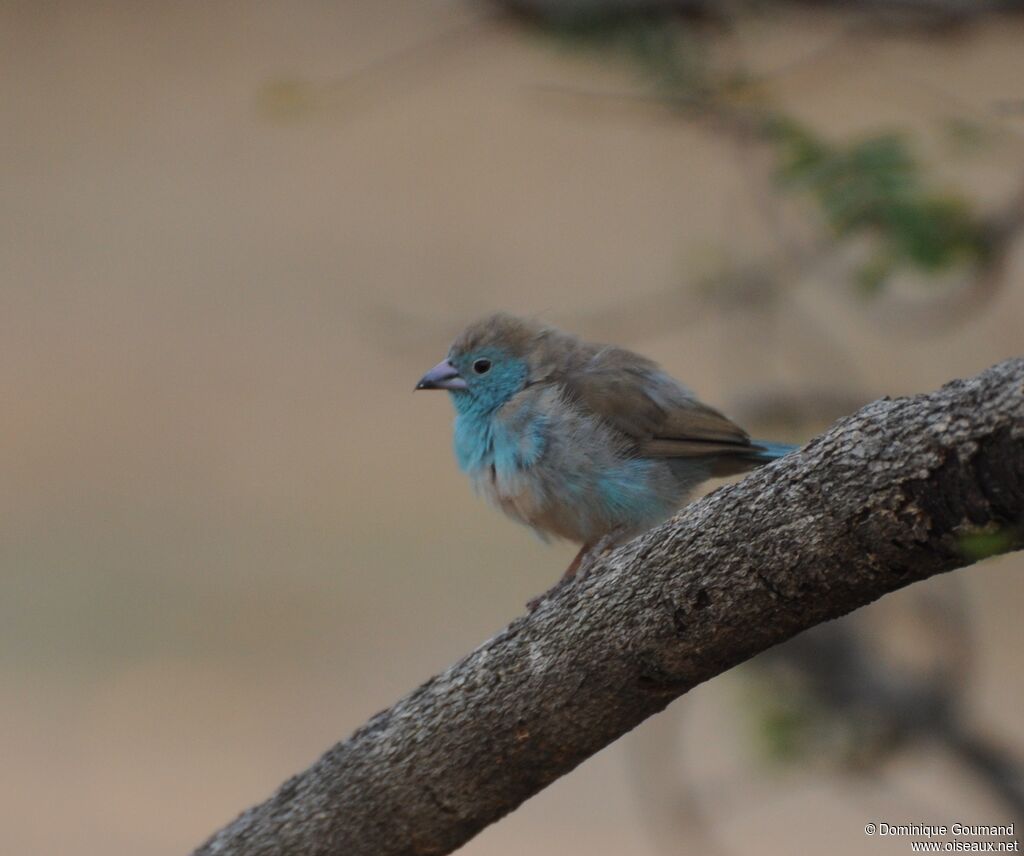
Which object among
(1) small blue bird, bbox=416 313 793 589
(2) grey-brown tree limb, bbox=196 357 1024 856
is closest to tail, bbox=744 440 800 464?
(1) small blue bird, bbox=416 313 793 589

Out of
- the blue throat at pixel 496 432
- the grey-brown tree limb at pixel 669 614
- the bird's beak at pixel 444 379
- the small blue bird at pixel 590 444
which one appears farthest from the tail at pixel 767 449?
the grey-brown tree limb at pixel 669 614

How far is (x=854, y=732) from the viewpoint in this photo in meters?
4.49

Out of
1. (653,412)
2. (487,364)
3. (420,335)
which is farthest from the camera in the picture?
(420,335)

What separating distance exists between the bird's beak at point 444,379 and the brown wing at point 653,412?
0.34 metres

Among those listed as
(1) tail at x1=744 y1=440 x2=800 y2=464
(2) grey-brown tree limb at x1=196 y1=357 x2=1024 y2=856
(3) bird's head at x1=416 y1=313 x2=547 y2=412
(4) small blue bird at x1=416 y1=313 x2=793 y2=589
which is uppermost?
(3) bird's head at x1=416 y1=313 x2=547 y2=412

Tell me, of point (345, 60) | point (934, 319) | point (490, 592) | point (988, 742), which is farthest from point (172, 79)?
point (988, 742)

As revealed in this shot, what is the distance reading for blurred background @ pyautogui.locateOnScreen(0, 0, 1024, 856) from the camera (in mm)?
4320

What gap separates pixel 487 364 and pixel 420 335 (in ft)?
13.6

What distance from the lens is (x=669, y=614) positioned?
8.72ft

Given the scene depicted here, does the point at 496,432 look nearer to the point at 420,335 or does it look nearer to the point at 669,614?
the point at 669,614

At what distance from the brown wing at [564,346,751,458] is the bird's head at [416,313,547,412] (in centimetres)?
18

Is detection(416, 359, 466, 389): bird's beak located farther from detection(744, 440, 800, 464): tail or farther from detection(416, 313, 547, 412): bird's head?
detection(744, 440, 800, 464): tail

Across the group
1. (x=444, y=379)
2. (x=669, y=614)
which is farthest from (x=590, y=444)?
(x=669, y=614)

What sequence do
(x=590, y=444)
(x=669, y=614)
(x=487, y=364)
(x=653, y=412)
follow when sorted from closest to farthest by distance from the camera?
(x=669, y=614) → (x=590, y=444) → (x=653, y=412) → (x=487, y=364)
